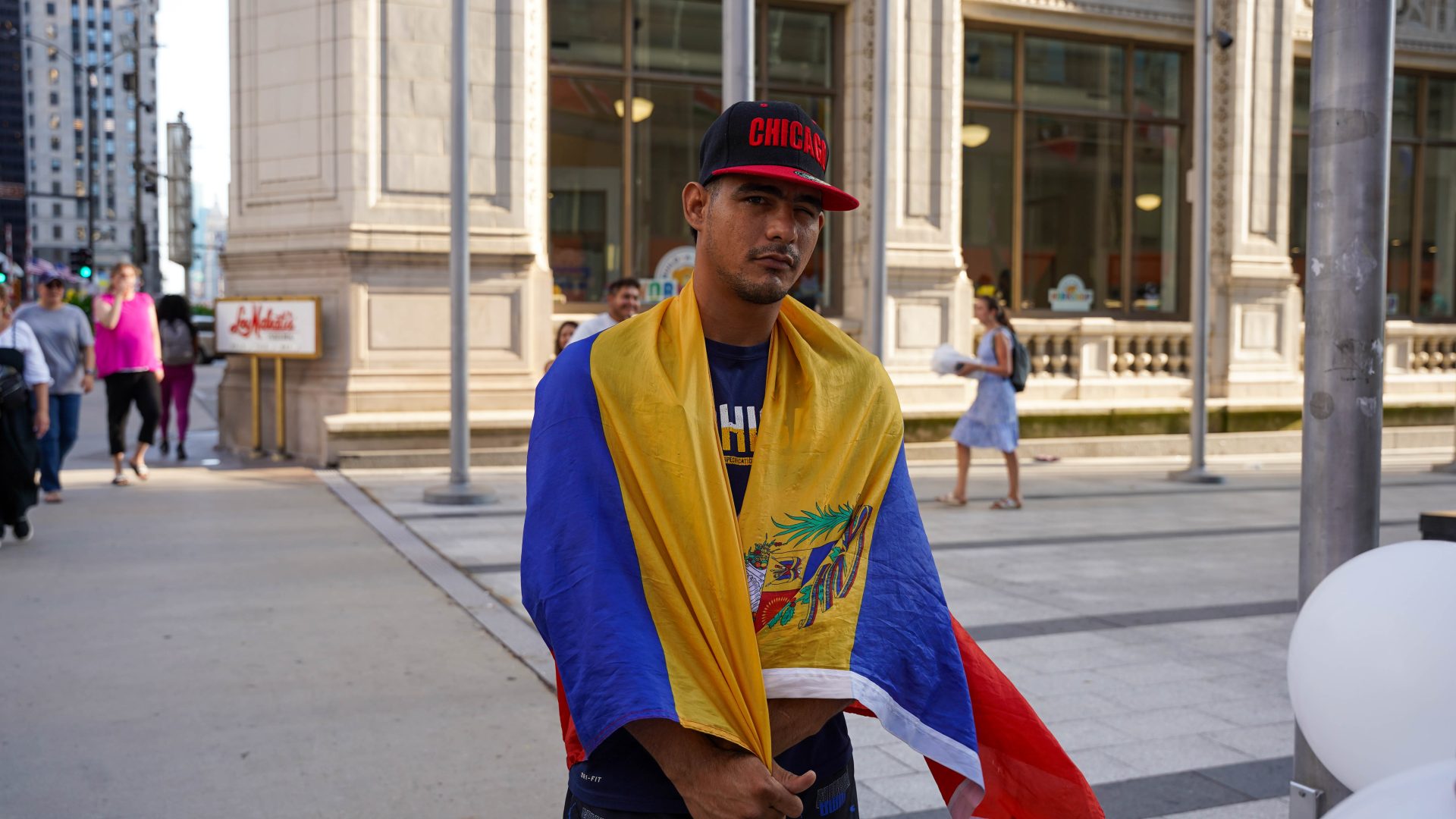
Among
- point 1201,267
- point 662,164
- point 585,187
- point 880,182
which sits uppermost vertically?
point 662,164

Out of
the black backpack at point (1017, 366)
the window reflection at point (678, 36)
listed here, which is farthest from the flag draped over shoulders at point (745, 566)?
the window reflection at point (678, 36)

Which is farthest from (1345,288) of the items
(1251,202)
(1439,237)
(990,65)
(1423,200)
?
(1439,237)

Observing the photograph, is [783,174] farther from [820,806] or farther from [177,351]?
[177,351]

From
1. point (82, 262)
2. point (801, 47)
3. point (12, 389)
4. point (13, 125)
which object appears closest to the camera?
point (12, 389)

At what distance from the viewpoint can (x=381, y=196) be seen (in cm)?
1348

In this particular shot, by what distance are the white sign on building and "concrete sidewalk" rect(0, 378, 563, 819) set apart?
4.63 m

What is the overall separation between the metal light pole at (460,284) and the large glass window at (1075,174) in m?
8.35

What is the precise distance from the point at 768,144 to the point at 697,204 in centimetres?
20

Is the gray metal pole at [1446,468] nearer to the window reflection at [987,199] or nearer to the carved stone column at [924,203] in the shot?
the window reflection at [987,199]

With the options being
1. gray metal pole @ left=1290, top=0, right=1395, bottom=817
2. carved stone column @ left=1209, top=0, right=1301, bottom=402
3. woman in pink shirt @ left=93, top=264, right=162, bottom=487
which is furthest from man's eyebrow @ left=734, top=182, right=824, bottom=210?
carved stone column @ left=1209, top=0, right=1301, bottom=402

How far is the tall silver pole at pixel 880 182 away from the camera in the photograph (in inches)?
429

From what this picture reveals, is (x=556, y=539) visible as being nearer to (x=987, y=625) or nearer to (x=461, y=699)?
(x=461, y=699)

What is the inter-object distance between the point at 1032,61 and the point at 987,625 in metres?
12.8

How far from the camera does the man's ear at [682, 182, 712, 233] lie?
2150 mm
